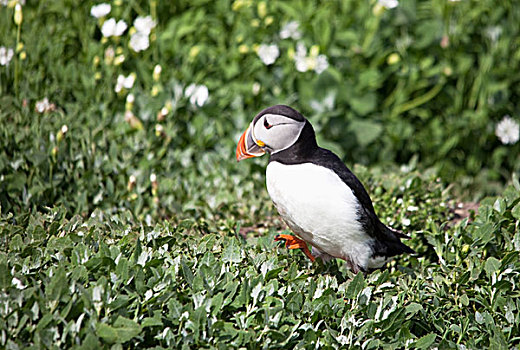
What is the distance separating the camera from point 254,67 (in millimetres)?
4668

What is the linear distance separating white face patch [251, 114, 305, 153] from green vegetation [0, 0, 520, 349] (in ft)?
1.45

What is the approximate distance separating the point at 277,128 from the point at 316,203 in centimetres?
36

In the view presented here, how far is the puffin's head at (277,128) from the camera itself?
2672 mm

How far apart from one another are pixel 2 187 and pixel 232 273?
1.58 metres

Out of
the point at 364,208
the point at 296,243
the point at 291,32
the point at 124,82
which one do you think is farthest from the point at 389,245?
the point at 291,32

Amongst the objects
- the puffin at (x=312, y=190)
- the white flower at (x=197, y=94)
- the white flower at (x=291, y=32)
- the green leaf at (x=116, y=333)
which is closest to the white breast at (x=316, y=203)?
the puffin at (x=312, y=190)

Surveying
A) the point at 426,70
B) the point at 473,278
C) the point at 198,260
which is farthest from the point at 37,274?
the point at 426,70

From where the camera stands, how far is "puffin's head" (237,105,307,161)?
2672mm

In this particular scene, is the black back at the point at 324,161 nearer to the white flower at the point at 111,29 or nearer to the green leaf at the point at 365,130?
the green leaf at the point at 365,130

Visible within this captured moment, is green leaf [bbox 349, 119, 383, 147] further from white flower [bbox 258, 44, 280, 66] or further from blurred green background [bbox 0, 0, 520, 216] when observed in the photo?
white flower [bbox 258, 44, 280, 66]

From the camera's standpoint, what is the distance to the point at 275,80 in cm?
470

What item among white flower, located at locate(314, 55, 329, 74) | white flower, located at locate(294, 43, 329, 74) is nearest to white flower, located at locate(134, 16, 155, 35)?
white flower, located at locate(294, 43, 329, 74)

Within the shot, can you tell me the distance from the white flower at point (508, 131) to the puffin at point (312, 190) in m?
2.41

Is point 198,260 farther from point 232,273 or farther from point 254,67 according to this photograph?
point 254,67
